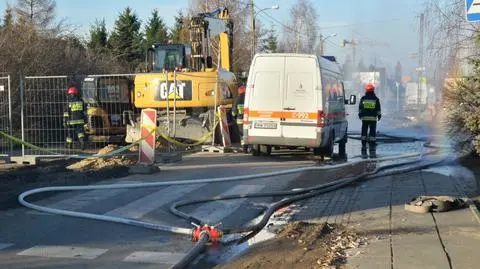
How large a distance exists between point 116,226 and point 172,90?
448 inches

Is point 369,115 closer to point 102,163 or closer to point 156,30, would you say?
point 102,163

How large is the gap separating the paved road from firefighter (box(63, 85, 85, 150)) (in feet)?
22.3

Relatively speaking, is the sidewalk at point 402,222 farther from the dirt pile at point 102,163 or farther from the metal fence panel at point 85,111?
the metal fence panel at point 85,111

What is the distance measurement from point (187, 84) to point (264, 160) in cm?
460

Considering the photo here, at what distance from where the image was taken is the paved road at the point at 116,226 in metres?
6.36

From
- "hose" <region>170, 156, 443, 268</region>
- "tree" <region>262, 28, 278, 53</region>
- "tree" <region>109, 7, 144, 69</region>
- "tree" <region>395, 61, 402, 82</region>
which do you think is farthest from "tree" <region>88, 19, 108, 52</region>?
"tree" <region>395, 61, 402, 82</region>

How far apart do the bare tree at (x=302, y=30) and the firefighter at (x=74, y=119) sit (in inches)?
2384

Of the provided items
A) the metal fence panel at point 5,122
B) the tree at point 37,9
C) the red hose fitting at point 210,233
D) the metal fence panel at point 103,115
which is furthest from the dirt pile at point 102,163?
the tree at point 37,9

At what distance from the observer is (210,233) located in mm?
6973

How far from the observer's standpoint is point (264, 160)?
15.5 meters

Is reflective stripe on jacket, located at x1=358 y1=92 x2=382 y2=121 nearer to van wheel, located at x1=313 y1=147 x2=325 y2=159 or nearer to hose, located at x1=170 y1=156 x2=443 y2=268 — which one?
van wheel, located at x1=313 y1=147 x2=325 y2=159

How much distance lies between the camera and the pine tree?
5094cm

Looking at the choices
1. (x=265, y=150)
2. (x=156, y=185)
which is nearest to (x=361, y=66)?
(x=265, y=150)

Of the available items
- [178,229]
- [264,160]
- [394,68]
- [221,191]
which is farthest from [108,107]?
[394,68]
